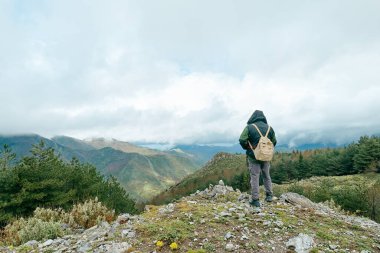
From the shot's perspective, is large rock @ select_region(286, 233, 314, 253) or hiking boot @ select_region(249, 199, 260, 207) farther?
hiking boot @ select_region(249, 199, 260, 207)

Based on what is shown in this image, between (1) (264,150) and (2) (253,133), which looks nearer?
(1) (264,150)

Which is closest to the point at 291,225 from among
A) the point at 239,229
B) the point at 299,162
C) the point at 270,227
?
the point at 270,227

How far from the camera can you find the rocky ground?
8.59 m

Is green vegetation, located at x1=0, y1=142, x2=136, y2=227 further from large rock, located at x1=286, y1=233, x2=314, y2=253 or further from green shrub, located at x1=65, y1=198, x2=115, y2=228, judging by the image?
large rock, located at x1=286, y1=233, x2=314, y2=253

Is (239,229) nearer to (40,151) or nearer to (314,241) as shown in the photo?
(314,241)

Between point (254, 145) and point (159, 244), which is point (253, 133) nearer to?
point (254, 145)

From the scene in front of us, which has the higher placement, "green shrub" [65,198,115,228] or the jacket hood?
the jacket hood

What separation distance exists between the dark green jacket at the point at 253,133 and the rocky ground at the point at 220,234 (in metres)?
2.46

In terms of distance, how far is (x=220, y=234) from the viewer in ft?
30.1

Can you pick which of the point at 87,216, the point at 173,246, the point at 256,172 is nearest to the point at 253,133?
the point at 256,172

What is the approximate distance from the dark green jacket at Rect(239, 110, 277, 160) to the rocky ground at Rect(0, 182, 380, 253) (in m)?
2.46

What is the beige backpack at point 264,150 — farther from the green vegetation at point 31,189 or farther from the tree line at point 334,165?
the tree line at point 334,165

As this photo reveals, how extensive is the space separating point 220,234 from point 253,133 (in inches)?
191

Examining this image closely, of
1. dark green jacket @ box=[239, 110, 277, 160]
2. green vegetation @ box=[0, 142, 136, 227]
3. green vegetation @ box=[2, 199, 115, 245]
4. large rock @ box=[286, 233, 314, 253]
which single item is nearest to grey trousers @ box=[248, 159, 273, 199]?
dark green jacket @ box=[239, 110, 277, 160]
